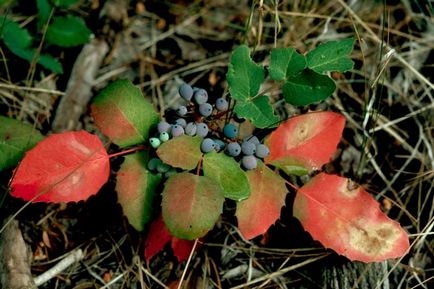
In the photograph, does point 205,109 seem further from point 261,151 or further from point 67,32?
point 67,32

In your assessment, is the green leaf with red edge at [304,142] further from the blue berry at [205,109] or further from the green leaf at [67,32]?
the green leaf at [67,32]

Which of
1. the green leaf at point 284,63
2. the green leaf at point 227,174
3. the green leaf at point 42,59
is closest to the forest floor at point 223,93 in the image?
the green leaf at point 42,59

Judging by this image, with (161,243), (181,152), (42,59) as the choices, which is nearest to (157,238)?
(161,243)

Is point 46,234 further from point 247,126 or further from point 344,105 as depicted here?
point 344,105

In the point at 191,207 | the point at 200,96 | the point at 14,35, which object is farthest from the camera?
the point at 14,35

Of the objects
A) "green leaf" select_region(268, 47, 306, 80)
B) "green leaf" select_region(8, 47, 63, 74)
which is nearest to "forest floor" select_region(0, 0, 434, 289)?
"green leaf" select_region(8, 47, 63, 74)

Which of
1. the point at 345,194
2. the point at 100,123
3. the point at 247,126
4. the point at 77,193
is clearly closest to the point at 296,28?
the point at 247,126

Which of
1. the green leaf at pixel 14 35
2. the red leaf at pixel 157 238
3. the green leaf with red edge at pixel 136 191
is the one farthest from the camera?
the green leaf at pixel 14 35
